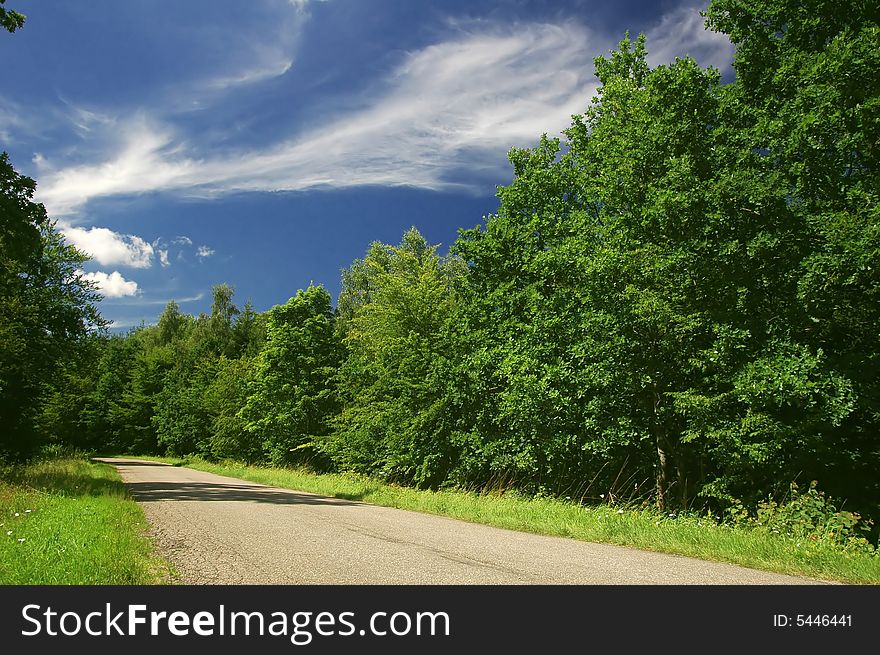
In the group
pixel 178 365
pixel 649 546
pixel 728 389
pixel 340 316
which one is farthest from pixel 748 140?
pixel 178 365

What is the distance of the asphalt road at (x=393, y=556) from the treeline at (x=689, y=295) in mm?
6061

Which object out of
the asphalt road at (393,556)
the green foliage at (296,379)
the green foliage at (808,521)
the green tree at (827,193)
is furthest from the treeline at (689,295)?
the green foliage at (296,379)

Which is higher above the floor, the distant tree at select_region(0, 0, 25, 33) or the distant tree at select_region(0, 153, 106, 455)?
Answer: the distant tree at select_region(0, 0, 25, 33)

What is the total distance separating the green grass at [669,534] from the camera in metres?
6.57

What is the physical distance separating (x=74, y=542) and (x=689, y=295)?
12.8 metres

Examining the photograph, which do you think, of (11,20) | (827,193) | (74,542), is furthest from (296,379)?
(827,193)

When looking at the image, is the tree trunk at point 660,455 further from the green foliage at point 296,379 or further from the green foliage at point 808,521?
the green foliage at point 296,379

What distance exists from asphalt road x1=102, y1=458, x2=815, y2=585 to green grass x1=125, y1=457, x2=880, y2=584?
1.53 ft

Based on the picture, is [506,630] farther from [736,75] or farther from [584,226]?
[736,75]

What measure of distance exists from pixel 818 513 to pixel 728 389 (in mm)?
3959

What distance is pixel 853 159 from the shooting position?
12.9m

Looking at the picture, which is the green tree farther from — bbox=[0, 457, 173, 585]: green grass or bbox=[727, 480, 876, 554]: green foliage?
bbox=[0, 457, 173, 585]: green grass

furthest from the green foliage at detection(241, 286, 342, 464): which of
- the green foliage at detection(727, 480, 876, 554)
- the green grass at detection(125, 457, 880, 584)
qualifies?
the green foliage at detection(727, 480, 876, 554)

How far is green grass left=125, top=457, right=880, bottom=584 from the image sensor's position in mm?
6566
